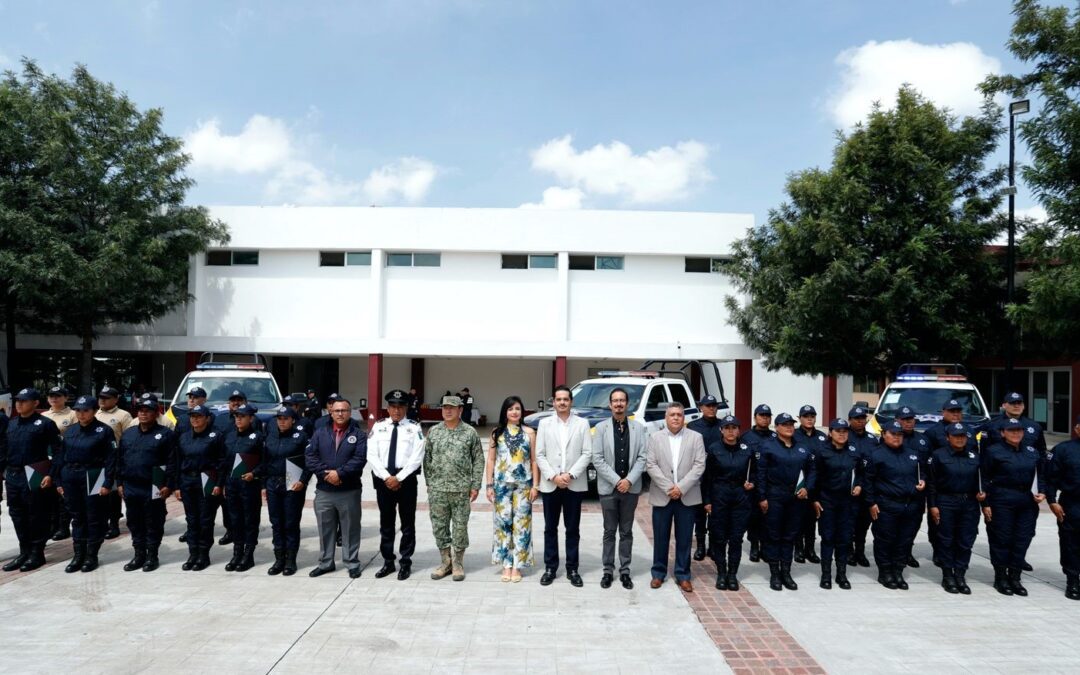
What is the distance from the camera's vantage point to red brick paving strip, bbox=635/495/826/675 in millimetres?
5000

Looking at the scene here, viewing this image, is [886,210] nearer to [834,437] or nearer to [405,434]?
[834,437]

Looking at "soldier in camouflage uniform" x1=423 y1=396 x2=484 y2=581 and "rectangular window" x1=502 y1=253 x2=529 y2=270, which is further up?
"rectangular window" x1=502 y1=253 x2=529 y2=270

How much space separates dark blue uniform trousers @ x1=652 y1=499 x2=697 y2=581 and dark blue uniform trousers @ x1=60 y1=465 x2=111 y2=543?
558 cm

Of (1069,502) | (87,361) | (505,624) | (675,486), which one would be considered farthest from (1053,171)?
(87,361)

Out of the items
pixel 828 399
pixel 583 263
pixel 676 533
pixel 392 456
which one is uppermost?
pixel 583 263

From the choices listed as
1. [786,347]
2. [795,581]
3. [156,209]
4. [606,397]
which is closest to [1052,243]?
[786,347]

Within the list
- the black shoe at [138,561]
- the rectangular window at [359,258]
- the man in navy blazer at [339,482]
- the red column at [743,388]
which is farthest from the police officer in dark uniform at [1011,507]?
the rectangular window at [359,258]

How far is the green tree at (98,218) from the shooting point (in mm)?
19047

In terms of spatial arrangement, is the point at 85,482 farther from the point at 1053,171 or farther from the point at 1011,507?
the point at 1053,171

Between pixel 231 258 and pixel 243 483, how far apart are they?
17.9m

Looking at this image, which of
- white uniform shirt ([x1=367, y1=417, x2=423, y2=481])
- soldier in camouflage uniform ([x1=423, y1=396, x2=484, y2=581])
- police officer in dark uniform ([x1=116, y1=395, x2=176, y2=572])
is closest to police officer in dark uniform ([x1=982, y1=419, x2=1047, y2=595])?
soldier in camouflage uniform ([x1=423, y1=396, x2=484, y2=581])

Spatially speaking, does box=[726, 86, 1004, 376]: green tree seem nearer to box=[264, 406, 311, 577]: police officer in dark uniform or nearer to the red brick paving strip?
the red brick paving strip

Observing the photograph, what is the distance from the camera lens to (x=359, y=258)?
23016 millimetres

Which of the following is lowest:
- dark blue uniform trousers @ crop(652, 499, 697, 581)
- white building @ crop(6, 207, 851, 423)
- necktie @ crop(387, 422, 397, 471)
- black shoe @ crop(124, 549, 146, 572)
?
black shoe @ crop(124, 549, 146, 572)
